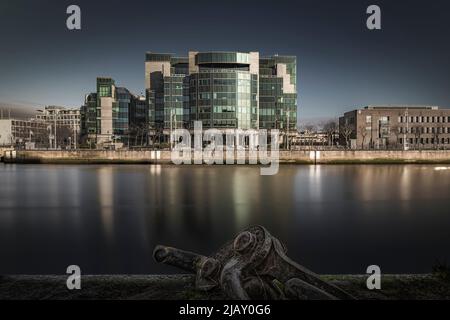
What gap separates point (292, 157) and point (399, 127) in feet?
201

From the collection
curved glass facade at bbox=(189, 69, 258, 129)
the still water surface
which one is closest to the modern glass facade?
curved glass facade at bbox=(189, 69, 258, 129)

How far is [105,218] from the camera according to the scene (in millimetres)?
26625

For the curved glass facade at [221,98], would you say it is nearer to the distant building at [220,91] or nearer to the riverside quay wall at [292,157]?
the distant building at [220,91]

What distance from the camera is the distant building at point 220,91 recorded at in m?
109

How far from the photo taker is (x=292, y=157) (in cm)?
8594

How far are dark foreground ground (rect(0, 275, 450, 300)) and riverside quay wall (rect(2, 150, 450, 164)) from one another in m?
77.9

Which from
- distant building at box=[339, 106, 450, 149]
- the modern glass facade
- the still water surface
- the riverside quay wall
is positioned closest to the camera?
the still water surface

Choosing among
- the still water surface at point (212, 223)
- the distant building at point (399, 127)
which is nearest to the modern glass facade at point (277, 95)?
the distant building at point (399, 127)

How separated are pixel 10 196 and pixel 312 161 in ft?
204

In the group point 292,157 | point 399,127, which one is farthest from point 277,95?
point 399,127

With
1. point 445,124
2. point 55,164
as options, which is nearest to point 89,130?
point 55,164

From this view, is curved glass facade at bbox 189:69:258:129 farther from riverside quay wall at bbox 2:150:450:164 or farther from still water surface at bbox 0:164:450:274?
still water surface at bbox 0:164:450:274

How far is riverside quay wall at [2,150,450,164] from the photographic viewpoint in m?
85.4
